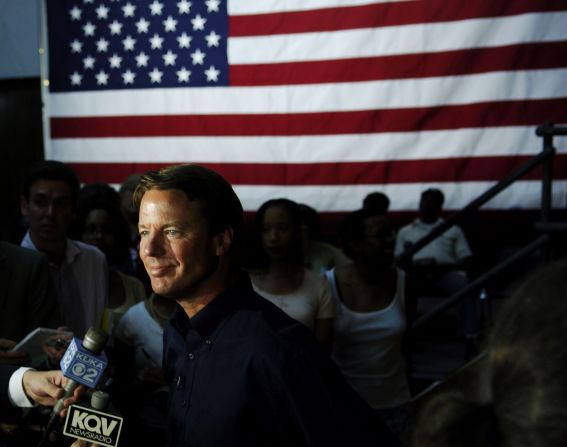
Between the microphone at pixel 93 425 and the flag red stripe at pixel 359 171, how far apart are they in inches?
164

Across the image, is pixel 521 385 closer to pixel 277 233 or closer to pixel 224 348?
pixel 224 348

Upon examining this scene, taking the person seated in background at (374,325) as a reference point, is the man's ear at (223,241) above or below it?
above

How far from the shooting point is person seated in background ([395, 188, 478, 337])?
5.28 m

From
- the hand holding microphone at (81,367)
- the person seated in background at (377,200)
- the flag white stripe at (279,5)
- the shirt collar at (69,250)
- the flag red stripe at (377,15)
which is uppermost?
the flag white stripe at (279,5)

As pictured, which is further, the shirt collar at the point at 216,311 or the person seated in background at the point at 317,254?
the person seated in background at the point at 317,254

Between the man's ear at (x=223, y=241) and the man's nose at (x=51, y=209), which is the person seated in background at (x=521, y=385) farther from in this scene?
the man's nose at (x=51, y=209)

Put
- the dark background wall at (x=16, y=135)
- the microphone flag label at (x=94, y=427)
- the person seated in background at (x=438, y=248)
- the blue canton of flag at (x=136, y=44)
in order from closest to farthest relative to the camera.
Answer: the microphone flag label at (x=94, y=427), the person seated in background at (x=438, y=248), the blue canton of flag at (x=136, y=44), the dark background wall at (x=16, y=135)

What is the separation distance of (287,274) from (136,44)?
3.43m

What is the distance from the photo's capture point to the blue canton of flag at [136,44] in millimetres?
5695

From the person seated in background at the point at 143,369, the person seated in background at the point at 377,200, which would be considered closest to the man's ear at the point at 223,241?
the person seated in background at the point at 143,369

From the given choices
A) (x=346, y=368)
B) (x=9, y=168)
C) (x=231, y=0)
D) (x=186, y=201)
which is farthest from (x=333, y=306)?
(x=9, y=168)

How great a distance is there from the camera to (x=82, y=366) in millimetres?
1549

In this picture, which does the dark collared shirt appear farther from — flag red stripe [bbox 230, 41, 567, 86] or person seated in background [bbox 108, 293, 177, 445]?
flag red stripe [bbox 230, 41, 567, 86]

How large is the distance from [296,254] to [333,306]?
0.31 m
